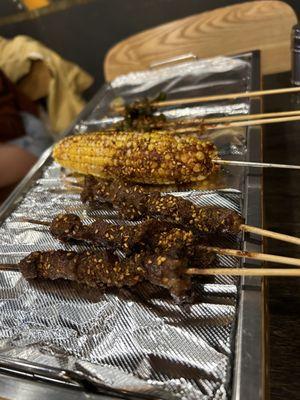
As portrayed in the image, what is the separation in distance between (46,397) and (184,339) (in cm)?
57

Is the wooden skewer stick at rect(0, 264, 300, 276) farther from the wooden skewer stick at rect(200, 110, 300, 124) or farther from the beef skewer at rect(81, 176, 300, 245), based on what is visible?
the wooden skewer stick at rect(200, 110, 300, 124)

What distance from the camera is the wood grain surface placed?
11.1ft

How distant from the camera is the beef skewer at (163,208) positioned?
1.77 m

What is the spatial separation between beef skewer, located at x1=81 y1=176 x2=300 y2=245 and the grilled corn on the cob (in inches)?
A: 6.2

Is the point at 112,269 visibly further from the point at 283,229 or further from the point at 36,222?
the point at 283,229

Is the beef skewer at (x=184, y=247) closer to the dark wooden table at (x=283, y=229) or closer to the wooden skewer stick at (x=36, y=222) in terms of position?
the dark wooden table at (x=283, y=229)

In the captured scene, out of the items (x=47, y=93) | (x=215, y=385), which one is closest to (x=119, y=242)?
(x=215, y=385)

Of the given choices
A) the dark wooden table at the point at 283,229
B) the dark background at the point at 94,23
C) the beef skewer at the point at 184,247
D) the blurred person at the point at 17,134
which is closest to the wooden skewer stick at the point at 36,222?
the beef skewer at the point at 184,247

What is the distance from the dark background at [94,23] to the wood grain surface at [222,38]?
0.89m

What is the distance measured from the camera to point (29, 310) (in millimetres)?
1843

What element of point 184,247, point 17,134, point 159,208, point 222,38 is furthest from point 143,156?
point 17,134

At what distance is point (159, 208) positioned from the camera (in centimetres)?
198

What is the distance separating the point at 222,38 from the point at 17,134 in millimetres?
2497

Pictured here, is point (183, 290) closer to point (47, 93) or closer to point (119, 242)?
point (119, 242)
